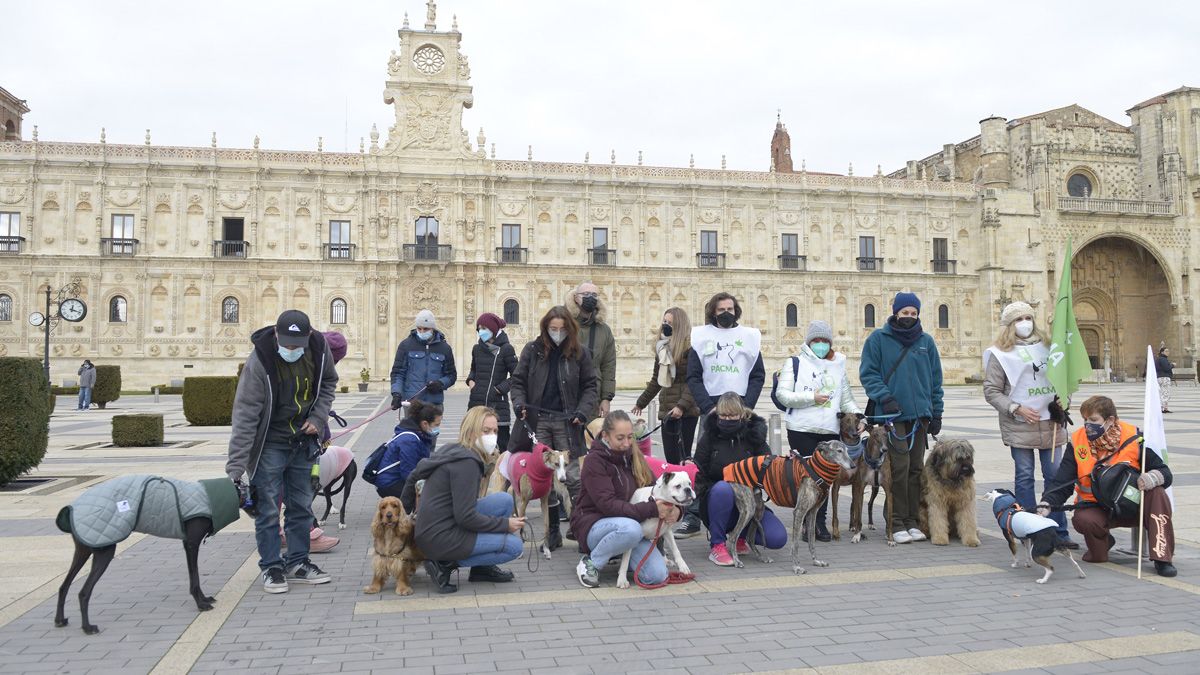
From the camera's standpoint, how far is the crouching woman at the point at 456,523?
207 inches

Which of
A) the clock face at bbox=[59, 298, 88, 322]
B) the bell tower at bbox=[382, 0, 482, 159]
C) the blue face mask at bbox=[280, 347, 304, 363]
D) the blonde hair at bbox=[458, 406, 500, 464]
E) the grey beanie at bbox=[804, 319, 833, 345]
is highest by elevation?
the bell tower at bbox=[382, 0, 482, 159]

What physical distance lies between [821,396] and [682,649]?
3092 mm

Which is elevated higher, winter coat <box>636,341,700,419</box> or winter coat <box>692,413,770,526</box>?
winter coat <box>636,341,700,419</box>

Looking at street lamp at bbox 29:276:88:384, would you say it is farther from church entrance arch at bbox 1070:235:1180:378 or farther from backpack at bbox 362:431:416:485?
church entrance arch at bbox 1070:235:1180:378

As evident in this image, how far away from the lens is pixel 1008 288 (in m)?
44.2

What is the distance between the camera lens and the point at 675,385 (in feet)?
24.5

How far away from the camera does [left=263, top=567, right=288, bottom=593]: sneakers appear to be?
5.24 metres

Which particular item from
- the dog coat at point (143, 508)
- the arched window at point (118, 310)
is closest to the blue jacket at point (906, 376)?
the dog coat at point (143, 508)

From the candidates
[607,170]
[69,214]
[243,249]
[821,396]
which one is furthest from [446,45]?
[821,396]

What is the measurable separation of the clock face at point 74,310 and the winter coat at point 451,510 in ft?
110

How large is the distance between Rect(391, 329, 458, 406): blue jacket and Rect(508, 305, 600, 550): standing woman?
1681 millimetres

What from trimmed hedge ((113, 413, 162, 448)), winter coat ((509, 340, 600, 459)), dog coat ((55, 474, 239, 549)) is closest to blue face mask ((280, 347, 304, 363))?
dog coat ((55, 474, 239, 549))

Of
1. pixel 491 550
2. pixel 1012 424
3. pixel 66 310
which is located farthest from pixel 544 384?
pixel 66 310

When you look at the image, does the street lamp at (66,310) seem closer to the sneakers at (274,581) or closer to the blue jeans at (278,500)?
the blue jeans at (278,500)
